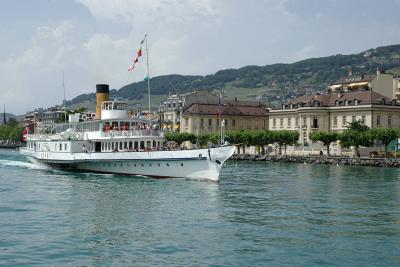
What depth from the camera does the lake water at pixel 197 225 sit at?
21688 mm

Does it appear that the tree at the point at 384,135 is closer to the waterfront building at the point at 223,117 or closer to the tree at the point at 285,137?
the tree at the point at 285,137

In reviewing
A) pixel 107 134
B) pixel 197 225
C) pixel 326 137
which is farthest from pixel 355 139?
pixel 197 225

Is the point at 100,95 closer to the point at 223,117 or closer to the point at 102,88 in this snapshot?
the point at 102,88

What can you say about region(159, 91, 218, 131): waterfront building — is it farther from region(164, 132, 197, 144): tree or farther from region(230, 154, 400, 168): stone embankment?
region(230, 154, 400, 168): stone embankment

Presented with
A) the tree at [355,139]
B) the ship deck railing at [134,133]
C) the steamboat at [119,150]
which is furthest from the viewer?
the tree at [355,139]

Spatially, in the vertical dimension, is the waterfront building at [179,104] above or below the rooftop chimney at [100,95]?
above

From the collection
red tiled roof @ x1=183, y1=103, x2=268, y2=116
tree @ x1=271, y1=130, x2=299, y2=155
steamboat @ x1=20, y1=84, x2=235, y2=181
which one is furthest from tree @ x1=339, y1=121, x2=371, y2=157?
steamboat @ x1=20, y1=84, x2=235, y2=181

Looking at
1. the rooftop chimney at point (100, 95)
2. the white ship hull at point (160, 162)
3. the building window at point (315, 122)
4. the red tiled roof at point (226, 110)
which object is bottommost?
the white ship hull at point (160, 162)

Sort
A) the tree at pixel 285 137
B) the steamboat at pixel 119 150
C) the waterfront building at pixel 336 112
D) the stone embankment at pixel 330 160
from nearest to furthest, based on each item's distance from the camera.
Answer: the steamboat at pixel 119 150, the stone embankment at pixel 330 160, the waterfront building at pixel 336 112, the tree at pixel 285 137

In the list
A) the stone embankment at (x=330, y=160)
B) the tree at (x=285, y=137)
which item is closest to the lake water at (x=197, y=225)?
the stone embankment at (x=330, y=160)

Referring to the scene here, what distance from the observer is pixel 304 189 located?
4391 cm

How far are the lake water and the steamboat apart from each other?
2472 mm

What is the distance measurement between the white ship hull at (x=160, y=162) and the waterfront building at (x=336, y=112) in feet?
184

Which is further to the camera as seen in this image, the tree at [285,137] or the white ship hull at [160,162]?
the tree at [285,137]
